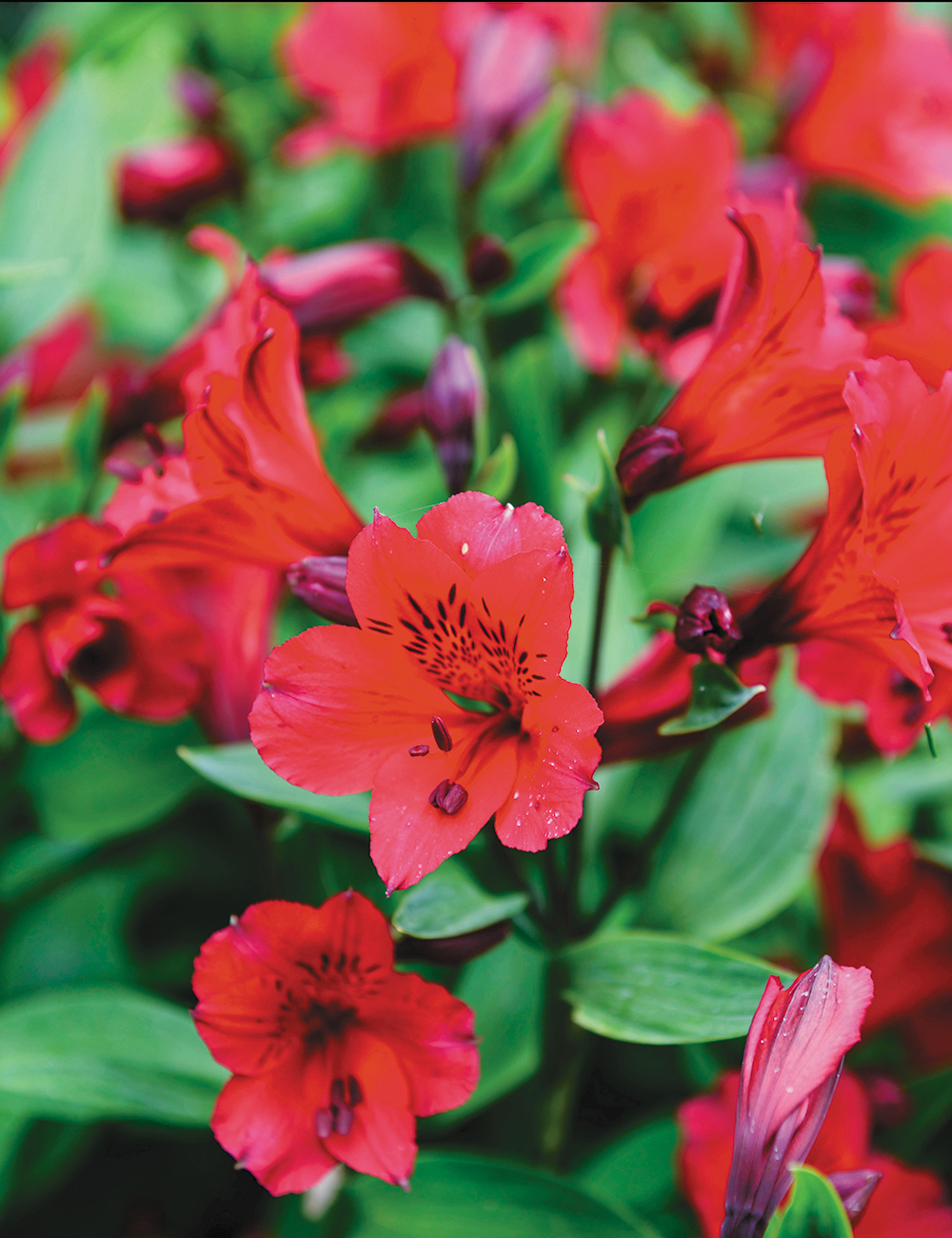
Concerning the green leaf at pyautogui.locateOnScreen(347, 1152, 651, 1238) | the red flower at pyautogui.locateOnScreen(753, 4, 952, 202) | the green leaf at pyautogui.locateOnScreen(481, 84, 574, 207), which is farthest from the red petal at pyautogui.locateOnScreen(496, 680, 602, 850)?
the red flower at pyautogui.locateOnScreen(753, 4, 952, 202)

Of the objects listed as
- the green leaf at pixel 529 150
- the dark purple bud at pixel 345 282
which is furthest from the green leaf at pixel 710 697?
the green leaf at pixel 529 150

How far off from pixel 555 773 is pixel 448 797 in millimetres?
51

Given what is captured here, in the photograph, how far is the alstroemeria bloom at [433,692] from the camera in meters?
0.41

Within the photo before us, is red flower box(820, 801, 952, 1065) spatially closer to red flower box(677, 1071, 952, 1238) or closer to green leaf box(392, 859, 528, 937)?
red flower box(677, 1071, 952, 1238)

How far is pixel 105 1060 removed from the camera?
637mm

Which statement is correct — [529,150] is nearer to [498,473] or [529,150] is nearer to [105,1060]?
[498,473]

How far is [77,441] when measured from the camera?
2.44 feet

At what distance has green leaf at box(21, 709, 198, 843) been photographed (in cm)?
74

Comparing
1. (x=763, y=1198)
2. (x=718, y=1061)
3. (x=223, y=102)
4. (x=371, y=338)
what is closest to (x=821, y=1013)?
(x=763, y=1198)

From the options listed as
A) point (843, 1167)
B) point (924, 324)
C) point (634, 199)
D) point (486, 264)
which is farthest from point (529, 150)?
point (843, 1167)

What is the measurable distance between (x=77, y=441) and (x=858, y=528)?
22.1 inches

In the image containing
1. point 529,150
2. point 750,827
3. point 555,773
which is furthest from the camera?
point 529,150

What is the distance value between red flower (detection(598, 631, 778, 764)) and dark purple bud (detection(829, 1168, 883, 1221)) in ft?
0.74

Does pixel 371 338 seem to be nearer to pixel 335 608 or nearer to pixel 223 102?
pixel 223 102
